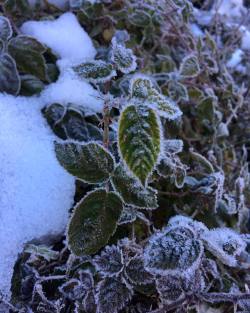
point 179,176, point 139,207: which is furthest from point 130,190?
point 179,176

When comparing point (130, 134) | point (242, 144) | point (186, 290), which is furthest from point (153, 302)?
point (242, 144)

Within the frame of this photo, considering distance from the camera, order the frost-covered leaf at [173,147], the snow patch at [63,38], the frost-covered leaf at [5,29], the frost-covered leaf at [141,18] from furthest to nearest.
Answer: the frost-covered leaf at [141,18] < the snow patch at [63,38] < the frost-covered leaf at [5,29] < the frost-covered leaf at [173,147]

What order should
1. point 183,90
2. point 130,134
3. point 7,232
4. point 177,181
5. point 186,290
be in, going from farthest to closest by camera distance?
point 183,90 < point 177,181 < point 7,232 < point 186,290 < point 130,134

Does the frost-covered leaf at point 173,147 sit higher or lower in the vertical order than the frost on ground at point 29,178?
higher

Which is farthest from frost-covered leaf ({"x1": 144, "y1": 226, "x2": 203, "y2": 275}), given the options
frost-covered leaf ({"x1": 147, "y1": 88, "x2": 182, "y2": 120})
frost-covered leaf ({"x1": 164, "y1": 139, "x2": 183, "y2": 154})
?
frost-covered leaf ({"x1": 164, "y1": 139, "x2": 183, "y2": 154})

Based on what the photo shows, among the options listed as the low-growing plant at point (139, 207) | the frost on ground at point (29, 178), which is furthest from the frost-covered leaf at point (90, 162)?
the frost on ground at point (29, 178)

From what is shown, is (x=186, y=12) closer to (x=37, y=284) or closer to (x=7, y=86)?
(x=7, y=86)

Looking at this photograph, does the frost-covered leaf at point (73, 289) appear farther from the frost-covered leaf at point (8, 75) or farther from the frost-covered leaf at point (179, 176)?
the frost-covered leaf at point (8, 75)
